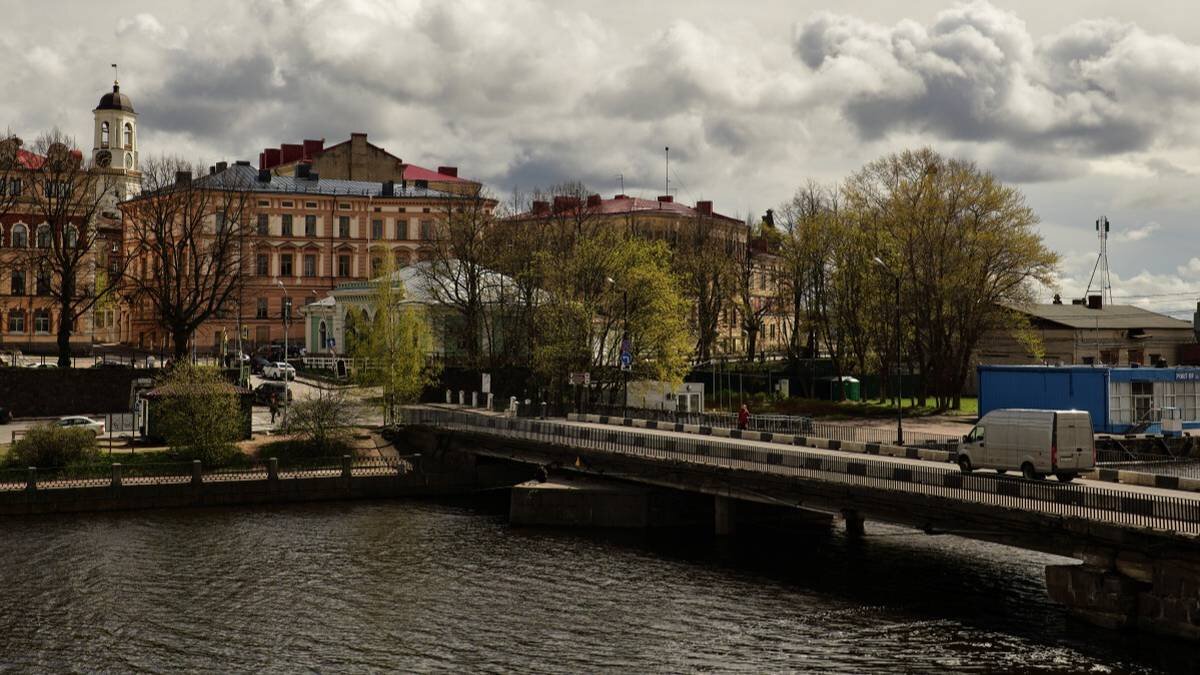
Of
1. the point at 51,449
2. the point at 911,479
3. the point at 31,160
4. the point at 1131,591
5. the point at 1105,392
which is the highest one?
the point at 31,160

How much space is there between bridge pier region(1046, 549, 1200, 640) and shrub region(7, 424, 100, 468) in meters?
43.1

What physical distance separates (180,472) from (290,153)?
87.3 meters

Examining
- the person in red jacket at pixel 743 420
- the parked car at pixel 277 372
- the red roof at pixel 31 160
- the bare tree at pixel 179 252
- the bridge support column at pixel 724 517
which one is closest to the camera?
the bridge support column at pixel 724 517

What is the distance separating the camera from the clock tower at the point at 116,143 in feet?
473

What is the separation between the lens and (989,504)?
108 feet

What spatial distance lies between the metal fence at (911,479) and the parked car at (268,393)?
26.5 m

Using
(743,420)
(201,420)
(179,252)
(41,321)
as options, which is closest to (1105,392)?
(743,420)

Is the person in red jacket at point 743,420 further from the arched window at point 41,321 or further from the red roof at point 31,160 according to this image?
the arched window at point 41,321

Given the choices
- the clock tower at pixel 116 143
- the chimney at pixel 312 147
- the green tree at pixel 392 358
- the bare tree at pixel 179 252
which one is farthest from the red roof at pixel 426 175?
the green tree at pixel 392 358

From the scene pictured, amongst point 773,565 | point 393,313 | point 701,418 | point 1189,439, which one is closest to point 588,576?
point 773,565

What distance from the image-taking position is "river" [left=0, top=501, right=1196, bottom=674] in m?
29.8

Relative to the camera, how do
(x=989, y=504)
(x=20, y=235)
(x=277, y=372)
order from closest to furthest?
(x=989, y=504), (x=277, y=372), (x=20, y=235)

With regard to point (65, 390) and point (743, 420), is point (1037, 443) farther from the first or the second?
point (65, 390)

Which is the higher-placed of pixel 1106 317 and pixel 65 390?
pixel 1106 317
